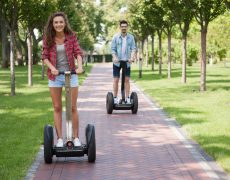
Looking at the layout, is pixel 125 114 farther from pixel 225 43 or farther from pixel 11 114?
pixel 225 43

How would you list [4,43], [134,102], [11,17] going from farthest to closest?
1. [4,43]
2. [11,17]
3. [134,102]

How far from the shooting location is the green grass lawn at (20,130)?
7391 mm

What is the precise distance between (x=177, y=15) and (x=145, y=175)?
1957 cm

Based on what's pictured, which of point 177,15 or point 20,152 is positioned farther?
point 177,15

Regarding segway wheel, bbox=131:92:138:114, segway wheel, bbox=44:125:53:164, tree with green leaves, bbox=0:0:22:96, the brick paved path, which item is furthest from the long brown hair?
tree with green leaves, bbox=0:0:22:96

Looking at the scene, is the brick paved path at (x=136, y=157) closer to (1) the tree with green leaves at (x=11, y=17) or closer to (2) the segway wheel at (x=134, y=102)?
(2) the segway wheel at (x=134, y=102)

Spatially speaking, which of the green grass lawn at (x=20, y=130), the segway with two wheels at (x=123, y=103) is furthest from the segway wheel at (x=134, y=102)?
the green grass lawn at (x=20, y=130)

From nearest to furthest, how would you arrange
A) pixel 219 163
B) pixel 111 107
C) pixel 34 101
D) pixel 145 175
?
pixel 145 175 < pixel 219 163 < pixel 111 107 < pixel 34 101

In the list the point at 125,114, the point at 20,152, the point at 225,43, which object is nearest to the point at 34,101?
the point at 125,114

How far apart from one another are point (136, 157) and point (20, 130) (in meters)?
3.44

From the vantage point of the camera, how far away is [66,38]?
7500 millimetres

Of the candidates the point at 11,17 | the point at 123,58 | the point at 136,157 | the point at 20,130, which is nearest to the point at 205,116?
the point at 123,58

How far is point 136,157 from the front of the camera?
8016 mm

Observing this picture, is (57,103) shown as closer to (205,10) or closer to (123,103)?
(123,103)
